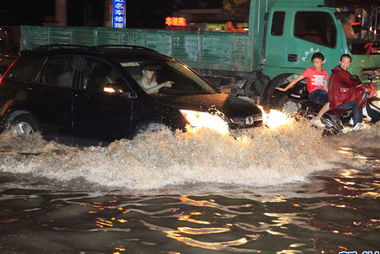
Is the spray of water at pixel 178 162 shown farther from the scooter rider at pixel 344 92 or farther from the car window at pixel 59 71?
the scooter rider at pixel 344 92

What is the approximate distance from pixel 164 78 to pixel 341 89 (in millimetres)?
3289

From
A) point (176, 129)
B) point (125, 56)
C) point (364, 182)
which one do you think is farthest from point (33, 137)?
point (364, 182)

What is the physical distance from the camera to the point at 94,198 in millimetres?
5984

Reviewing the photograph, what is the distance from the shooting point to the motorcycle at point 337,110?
9.91 meters

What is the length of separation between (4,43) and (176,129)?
36.6 ft

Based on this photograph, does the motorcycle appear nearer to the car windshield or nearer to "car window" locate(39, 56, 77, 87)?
the car windshield

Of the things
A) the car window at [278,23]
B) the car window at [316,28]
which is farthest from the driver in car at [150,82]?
the car window at [278,23]

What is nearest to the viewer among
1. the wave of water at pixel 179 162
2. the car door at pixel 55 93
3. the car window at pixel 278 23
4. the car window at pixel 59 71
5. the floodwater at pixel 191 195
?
the floodwater at pixel 191 195

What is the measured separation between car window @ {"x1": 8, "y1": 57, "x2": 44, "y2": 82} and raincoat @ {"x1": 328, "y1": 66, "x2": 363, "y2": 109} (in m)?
4.87

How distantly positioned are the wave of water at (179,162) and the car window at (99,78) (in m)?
0.89

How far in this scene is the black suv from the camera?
749 cm

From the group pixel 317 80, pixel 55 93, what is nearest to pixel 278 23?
pixel 317 80

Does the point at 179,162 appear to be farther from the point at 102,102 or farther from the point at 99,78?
the point at 99,78

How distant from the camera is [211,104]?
7.52 metres
